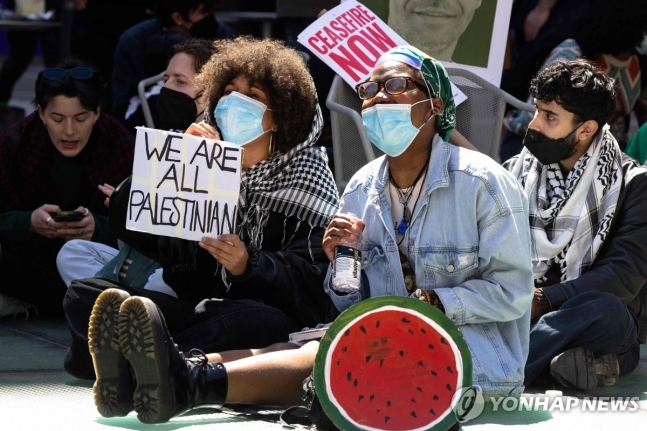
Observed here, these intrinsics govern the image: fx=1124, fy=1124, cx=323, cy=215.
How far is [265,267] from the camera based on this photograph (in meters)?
3.93

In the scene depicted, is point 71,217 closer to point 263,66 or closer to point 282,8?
point 263,66

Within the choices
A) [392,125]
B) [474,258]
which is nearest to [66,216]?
[392,125]

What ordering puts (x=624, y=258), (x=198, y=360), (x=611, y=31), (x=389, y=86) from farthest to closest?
1. (x=611, y=31)
2. (x=624, y=258)
3. (x=389, y=86)
4. (x=198, y=360)

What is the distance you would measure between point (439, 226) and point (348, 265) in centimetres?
34

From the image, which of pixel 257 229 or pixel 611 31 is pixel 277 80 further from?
pixel 611 31

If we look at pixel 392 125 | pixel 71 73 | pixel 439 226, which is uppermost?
pixel 392 125

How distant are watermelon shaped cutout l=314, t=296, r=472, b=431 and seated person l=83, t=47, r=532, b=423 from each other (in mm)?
282

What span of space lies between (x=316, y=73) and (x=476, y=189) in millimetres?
2975

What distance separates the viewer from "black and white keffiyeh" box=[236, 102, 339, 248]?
13.8ft

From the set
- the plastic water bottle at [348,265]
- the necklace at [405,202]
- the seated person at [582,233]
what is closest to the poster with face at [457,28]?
the seated person at [582,233]

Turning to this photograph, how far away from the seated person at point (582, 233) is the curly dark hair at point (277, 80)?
95 centimetres

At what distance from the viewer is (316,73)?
634cm

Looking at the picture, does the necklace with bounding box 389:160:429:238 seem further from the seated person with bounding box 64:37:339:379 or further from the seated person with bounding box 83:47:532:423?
the seated person with bounding box 64:37:339:379

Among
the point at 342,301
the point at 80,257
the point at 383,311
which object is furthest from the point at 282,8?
the point at 383,311
